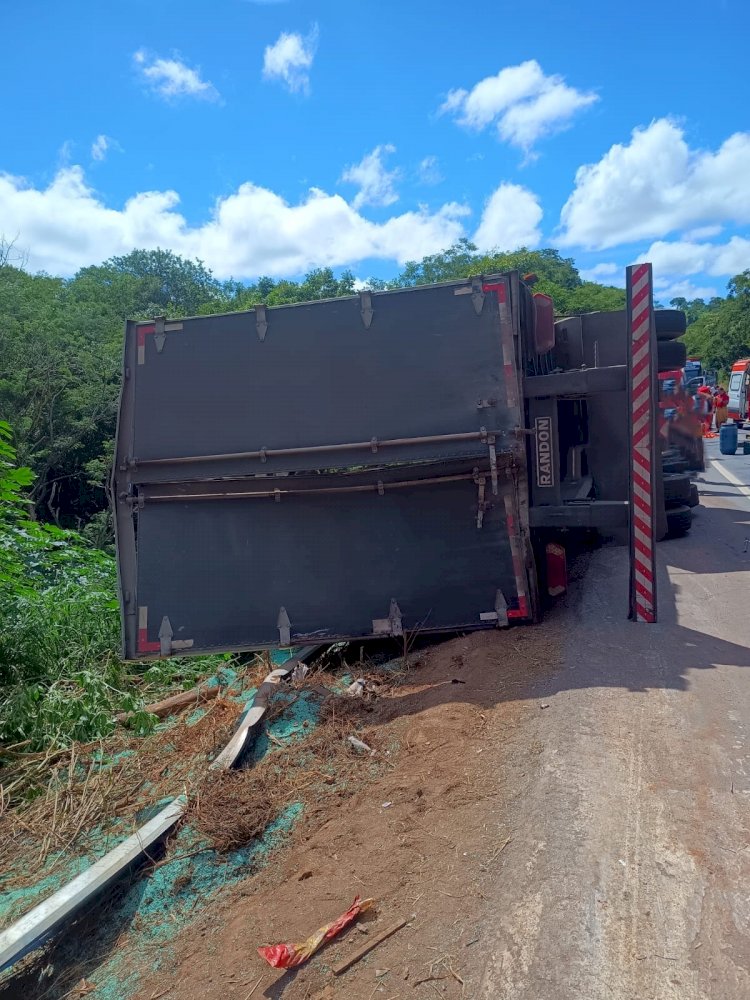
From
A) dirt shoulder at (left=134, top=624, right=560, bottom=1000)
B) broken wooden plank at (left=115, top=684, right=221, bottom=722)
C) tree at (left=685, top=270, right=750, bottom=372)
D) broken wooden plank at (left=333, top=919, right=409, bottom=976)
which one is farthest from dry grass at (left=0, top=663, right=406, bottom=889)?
tree at (left=685, top=270, right=750, bottom=372)

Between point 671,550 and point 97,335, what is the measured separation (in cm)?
2450

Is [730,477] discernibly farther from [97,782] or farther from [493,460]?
[97,782]

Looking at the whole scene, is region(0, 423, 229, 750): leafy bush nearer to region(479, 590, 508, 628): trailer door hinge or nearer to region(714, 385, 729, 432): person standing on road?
region(479, 590, 508, 628): trailer door hinge

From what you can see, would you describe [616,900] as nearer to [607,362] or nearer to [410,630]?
[410,630]

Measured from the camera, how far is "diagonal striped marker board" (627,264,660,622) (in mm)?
5445

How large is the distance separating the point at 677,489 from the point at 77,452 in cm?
1702

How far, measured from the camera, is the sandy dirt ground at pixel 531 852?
257cm

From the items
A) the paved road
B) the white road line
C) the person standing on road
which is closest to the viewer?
the paved road

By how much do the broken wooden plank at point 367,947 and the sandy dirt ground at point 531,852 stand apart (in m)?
0.02

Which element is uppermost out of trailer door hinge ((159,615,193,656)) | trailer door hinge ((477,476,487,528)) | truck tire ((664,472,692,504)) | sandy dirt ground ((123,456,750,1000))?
trailer door hinge ((477,476,487,528))

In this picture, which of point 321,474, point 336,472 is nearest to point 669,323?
point 336,472

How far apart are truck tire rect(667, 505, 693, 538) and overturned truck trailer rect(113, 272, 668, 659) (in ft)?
13.0

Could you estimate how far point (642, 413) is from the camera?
17.9 ft

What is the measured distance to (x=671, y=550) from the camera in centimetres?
859
